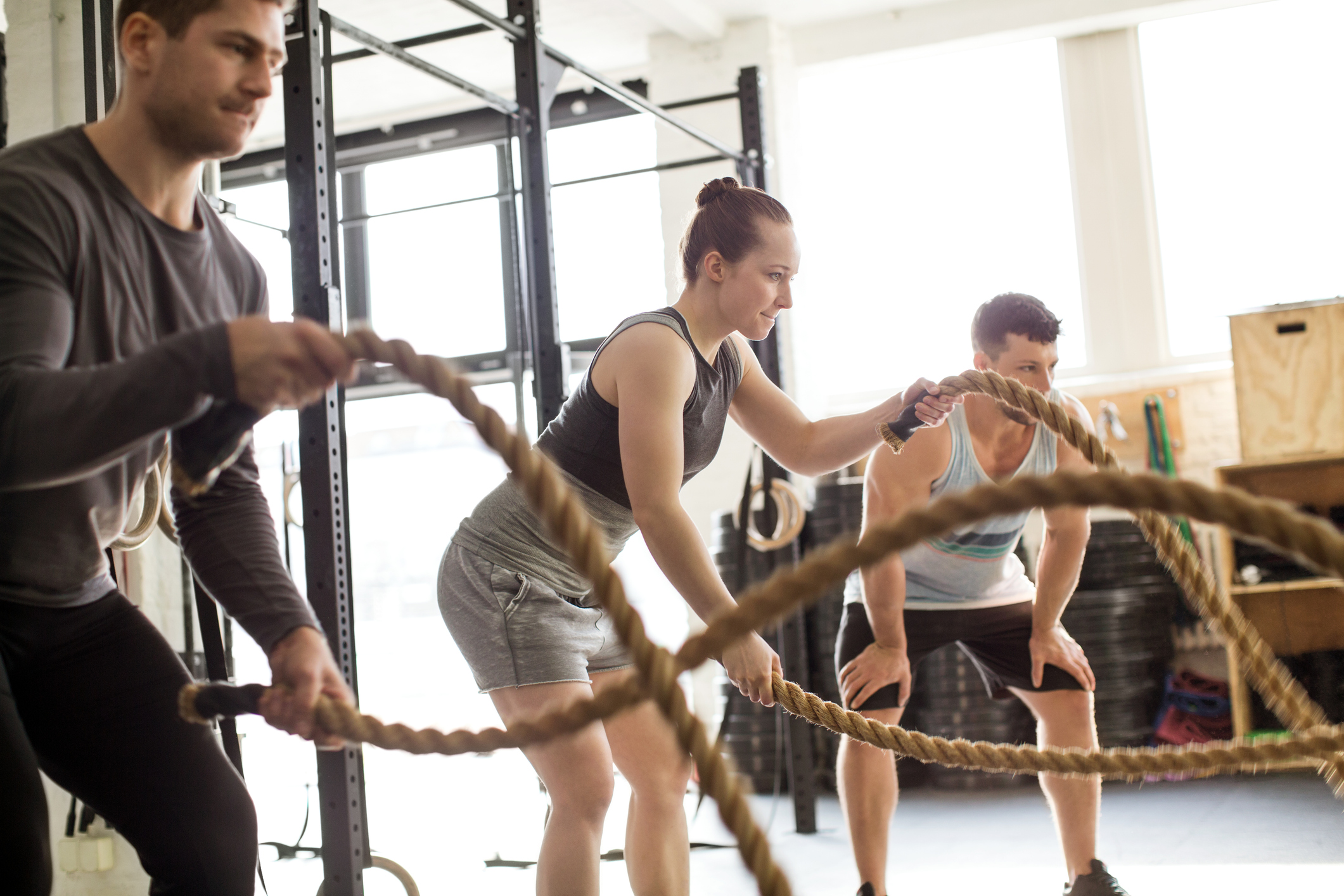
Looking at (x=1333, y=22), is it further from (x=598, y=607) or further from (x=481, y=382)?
(x=598, y=607)

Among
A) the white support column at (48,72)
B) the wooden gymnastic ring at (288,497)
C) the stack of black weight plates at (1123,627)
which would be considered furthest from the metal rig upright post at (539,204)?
the stack of black weight plates at (1123,627)

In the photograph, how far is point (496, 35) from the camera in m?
6.03

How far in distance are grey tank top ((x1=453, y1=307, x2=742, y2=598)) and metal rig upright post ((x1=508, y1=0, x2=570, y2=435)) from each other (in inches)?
40.3

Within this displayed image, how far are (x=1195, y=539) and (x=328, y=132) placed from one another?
13.4 feet

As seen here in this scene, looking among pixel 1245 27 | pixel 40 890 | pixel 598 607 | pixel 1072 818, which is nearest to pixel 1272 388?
pixel 1245 27

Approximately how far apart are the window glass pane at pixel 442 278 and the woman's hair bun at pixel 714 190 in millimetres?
4535

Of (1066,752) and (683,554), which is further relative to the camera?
(683,554)

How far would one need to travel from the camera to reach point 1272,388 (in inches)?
172

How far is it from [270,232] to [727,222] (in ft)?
14.8

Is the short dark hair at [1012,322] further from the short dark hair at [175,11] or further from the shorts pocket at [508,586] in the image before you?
the short dark hair at [175,11]

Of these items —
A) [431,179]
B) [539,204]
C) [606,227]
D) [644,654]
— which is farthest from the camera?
[431,179]

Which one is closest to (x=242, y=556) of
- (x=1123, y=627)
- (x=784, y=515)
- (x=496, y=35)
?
(x=784, y=515)

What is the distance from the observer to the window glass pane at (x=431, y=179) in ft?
22.5

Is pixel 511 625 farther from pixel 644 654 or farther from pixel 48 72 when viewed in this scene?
pixel 48 72
